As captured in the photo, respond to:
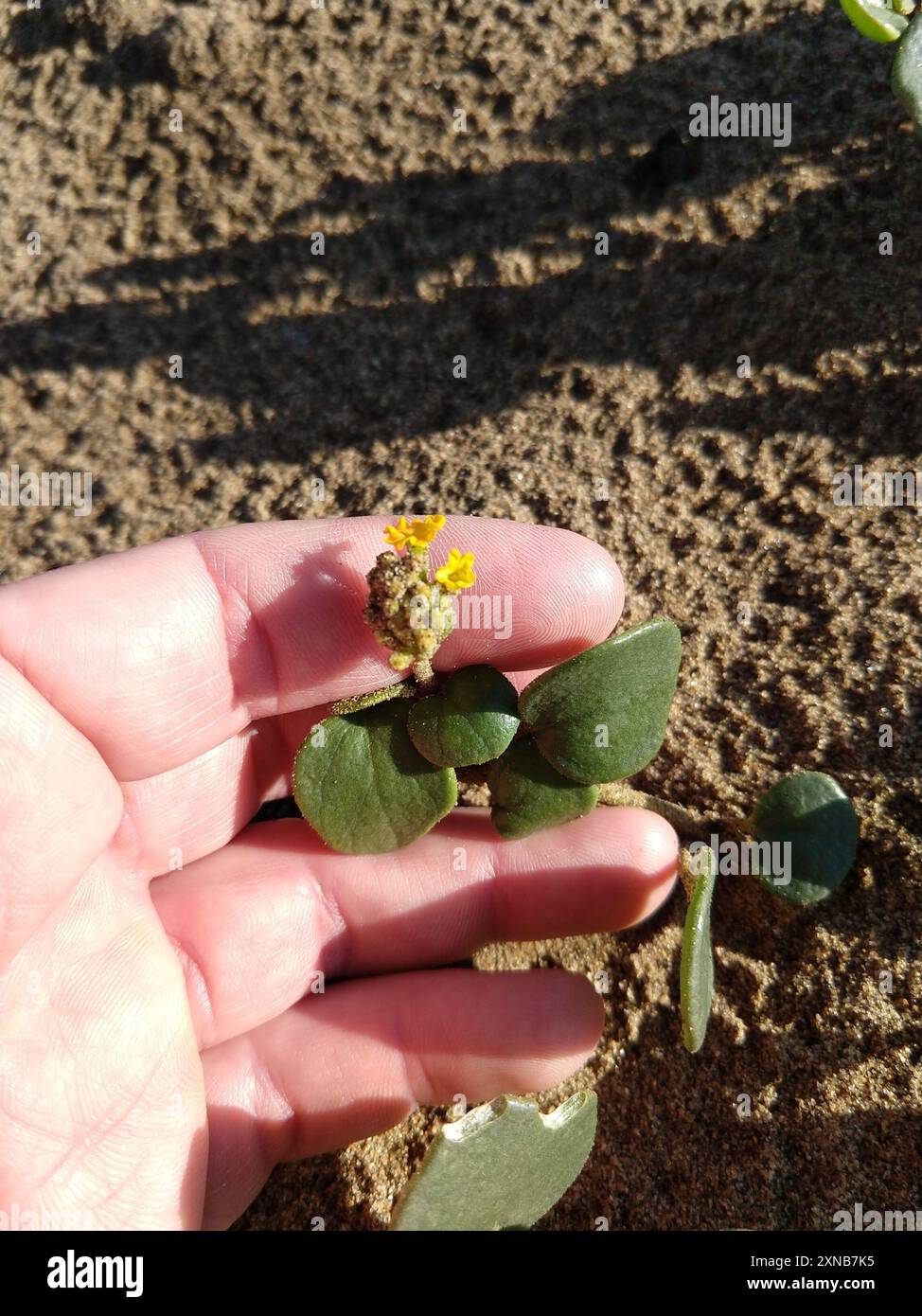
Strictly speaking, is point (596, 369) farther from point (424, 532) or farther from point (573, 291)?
point (424, 532)

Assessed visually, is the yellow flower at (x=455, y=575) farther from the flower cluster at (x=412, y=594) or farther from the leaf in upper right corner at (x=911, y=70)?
the leaf in upper right corner at (x=911, y=70)

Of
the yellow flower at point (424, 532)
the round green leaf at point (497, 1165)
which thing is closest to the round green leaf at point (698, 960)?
the round green leaf at point (497, 1165)

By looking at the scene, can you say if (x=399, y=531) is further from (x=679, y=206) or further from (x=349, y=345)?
(x=679, y=206)

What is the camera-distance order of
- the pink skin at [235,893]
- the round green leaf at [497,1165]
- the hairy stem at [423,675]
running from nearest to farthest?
1. the round green leaf at [497,1165]
2. the pink skin at [235,893]
3. the hairy stem at [423,675]

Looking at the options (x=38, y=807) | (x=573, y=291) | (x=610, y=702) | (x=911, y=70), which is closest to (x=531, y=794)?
Answer: (x=610, y=702)

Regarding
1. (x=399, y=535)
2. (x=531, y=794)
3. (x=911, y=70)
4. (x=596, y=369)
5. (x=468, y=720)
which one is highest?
(x=911, y=70)

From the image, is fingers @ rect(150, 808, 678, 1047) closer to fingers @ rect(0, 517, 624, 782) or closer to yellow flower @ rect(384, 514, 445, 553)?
fingers @ rect(0, 517, 624, 782)

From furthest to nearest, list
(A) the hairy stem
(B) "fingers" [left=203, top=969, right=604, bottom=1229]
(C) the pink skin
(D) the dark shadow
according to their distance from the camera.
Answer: (D) the dark shadow → (B) "fingers" [left=203, top=969, right=604, bottom=1229] → (A) the hairy stem → (C) the pink skin

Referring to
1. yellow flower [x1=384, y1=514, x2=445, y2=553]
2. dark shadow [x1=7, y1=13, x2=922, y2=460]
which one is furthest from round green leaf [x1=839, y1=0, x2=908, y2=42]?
yellow flower [x1=384, y1=514, x2=445, y2=553]
